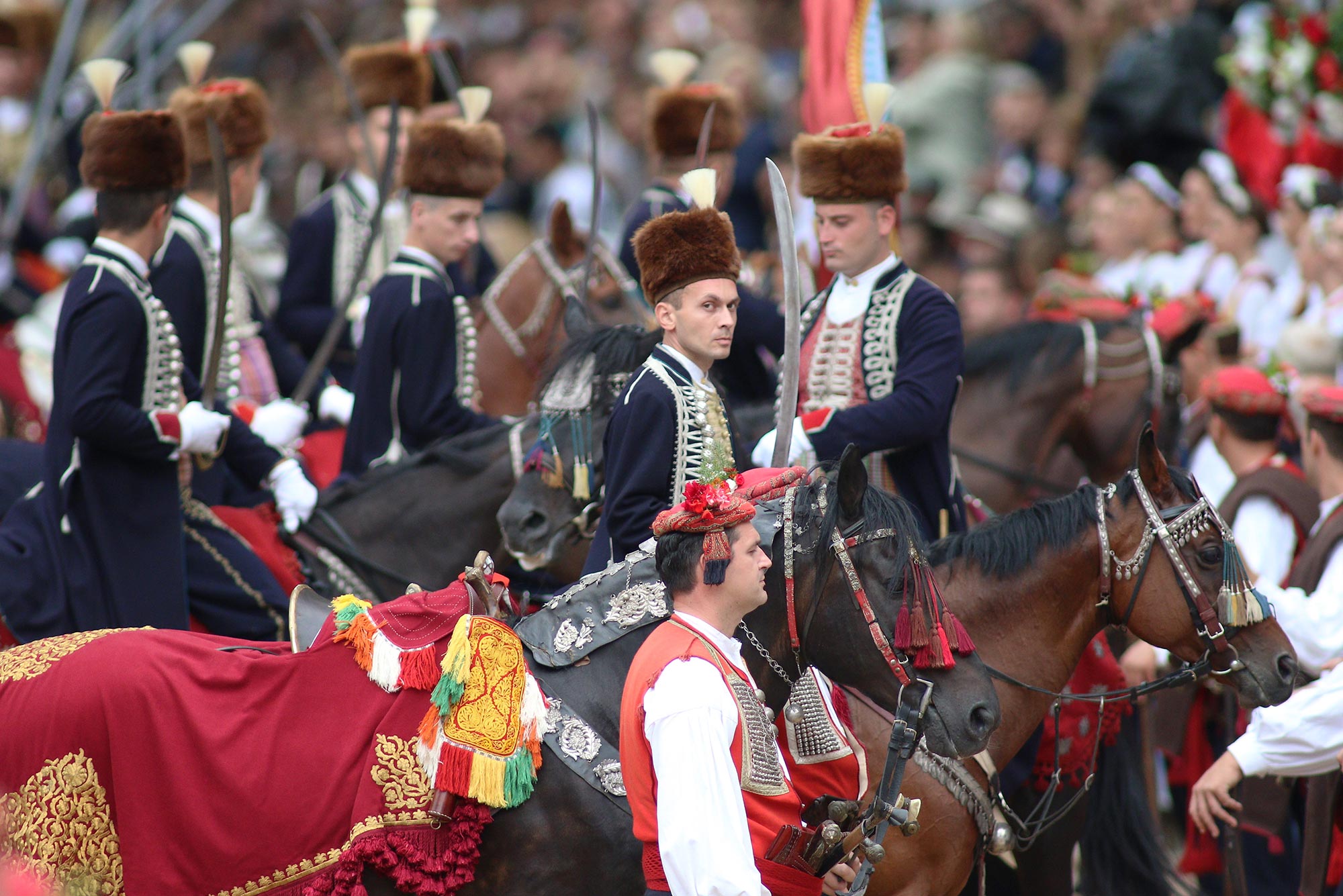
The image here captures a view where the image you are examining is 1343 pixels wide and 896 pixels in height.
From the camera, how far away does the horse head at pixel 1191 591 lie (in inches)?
182

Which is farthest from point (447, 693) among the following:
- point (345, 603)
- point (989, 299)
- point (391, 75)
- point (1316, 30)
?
point (1316, 30)

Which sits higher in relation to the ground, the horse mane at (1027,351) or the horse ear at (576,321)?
the horse ear at (576,321)

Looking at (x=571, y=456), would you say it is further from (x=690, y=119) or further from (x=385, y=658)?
(x=690, y=119)

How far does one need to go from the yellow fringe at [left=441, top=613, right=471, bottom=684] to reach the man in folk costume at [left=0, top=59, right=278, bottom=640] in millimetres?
1871

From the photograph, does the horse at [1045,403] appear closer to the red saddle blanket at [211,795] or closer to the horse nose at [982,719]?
the horse nose at [982,719]

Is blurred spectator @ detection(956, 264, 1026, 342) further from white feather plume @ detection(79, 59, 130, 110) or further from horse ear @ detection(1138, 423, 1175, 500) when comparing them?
white feather plume @ detection(79, 59, 130, 110)

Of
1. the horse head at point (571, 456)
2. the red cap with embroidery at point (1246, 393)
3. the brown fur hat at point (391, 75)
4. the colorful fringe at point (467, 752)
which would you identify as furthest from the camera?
the brown fur hat at point (391, 75)

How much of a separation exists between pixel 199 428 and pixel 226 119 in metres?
2.04

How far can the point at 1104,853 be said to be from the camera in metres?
5.89

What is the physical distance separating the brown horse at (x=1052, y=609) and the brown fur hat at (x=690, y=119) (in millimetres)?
3502

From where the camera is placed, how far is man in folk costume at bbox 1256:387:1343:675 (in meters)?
5.28

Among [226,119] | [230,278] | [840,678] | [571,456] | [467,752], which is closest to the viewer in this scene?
[467,752]

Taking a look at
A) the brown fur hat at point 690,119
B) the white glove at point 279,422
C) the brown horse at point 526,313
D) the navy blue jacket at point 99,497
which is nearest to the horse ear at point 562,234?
the brown horse at point 526,313

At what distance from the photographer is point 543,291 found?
7680 mm
